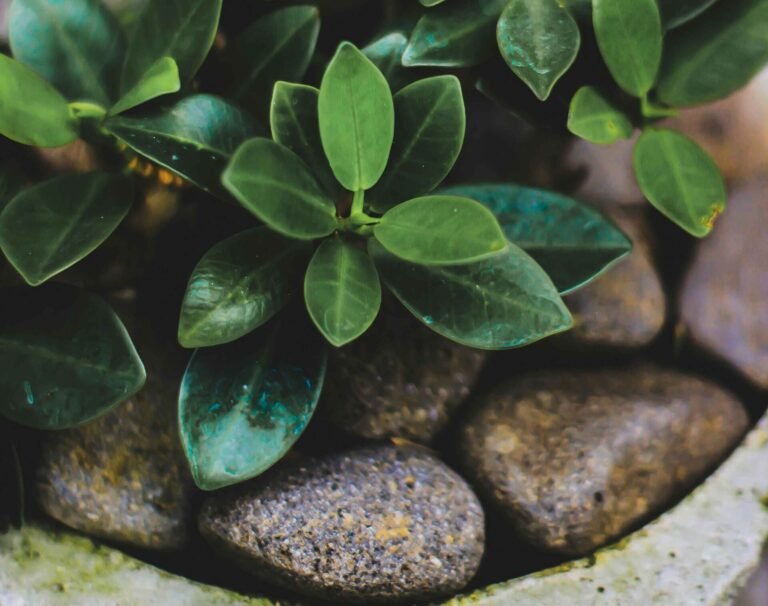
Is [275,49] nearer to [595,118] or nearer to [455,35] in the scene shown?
[455,35]

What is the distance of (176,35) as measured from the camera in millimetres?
902

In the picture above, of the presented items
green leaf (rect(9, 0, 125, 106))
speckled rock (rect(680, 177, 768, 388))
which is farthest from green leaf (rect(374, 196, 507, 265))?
speckled rock (rect(680, 177, 768, 388))

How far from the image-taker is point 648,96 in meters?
1.05

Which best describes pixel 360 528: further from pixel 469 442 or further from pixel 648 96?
pixel 648 96

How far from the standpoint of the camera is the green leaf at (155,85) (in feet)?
2.60

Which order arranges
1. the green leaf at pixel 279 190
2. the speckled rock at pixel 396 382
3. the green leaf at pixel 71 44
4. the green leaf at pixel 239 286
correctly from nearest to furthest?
the green leaf at pixel 279 190
the green leaf at pixel 239 286
the green leaf at pixel 71 44
the speckled rock at pixel 396 382

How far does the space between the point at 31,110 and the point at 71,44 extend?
0.14m

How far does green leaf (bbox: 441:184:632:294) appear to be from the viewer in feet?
3.17

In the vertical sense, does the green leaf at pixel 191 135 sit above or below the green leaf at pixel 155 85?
below

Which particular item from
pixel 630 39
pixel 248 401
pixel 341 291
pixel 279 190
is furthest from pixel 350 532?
pixel 630 39

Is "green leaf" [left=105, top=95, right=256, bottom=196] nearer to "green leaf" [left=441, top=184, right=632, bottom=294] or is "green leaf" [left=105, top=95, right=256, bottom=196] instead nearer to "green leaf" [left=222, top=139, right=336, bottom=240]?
"green leaf" [left=222, top=139, right=336, bottom=240]

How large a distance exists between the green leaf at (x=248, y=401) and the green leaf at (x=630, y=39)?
44cm

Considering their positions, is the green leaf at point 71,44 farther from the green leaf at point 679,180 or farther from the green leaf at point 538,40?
the green leaf at point 679,180

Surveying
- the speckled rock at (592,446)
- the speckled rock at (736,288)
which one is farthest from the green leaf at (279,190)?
the speckled rock at (736,288)
